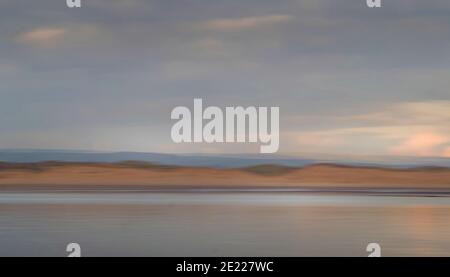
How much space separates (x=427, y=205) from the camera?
15297 millimetres

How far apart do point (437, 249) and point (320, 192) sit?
6477 millimetres

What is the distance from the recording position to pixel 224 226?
12.1m

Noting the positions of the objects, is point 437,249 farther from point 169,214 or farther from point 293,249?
point 169,214

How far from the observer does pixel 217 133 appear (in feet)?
36.0

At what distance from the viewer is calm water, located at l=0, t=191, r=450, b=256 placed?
10.7 m

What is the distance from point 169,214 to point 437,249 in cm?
464

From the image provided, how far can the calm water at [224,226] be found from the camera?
10.7 meters

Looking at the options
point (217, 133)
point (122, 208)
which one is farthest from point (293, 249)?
point (122, 208)
